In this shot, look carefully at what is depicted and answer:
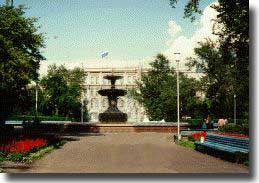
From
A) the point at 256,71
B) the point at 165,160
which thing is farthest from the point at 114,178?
the point at 256,71

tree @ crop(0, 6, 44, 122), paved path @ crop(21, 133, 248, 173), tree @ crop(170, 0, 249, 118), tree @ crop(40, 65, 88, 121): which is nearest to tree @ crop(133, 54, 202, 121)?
tree @ crop(170, 0, 249, 118)

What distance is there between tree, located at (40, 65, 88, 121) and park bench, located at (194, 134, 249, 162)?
146ft

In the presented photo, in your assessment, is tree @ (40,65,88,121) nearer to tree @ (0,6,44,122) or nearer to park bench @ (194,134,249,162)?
tree @ (0,6,44,122)

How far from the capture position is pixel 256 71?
31.7 ft

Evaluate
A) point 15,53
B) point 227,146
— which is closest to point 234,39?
point 227,146

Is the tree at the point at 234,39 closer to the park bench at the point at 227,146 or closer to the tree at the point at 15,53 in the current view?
the park bench at the point at 227,146

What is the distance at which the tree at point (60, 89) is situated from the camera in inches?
2313

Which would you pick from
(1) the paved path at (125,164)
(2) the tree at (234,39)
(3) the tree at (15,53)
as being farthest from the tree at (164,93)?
(1) the paved path at (125,164)

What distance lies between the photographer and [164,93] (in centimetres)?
5134

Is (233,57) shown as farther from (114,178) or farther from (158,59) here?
(158,59)

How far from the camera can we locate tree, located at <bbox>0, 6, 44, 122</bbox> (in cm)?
1659

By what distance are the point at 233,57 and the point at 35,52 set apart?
1117 centimetres

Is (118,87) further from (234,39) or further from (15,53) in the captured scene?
(15,53)

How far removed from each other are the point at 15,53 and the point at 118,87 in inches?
2669
